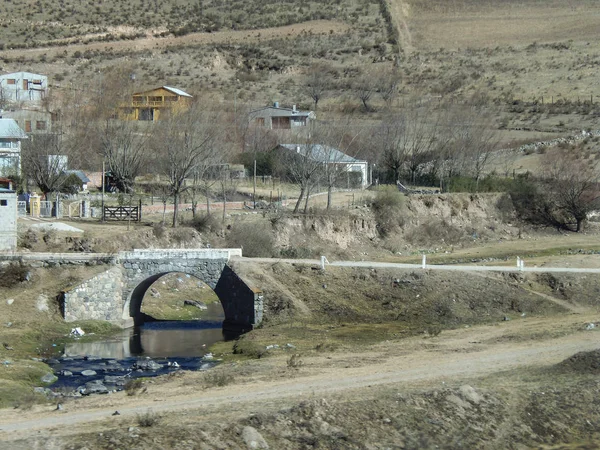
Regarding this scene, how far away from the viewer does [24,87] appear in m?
102

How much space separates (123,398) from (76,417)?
3.23 meters

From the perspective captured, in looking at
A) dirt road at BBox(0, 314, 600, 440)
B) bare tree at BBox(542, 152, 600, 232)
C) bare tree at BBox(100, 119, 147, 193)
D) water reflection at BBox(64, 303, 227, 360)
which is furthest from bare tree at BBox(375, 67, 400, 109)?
dirt road at BBox(0, 314, 600, 440)

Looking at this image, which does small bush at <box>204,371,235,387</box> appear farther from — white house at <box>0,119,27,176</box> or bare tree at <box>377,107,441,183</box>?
bare tree at <box>377,107,441,183</box>

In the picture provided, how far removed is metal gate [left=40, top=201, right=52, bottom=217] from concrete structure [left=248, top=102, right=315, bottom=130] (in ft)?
119

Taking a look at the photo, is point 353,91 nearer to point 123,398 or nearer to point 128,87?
point 128,87

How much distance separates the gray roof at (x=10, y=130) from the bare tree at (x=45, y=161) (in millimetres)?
586

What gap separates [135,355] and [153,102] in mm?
57050

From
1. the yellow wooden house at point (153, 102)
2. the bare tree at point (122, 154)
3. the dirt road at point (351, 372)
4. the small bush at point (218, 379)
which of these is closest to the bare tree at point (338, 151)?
the bare tree at point (122, 154)

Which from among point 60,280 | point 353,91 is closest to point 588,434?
point 60,280

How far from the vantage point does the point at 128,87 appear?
108m

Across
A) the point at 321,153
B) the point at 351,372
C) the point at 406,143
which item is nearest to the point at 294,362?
the point at 351,372

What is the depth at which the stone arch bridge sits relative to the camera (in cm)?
4997

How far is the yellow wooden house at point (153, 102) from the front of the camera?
317ft

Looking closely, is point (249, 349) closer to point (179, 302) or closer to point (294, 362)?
point (294, 362)
